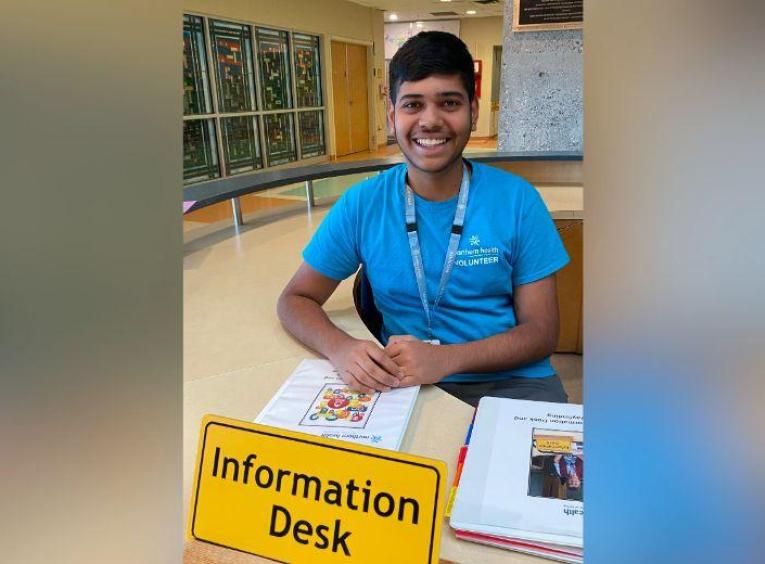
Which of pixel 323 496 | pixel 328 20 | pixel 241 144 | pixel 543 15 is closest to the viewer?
pixel 323 496

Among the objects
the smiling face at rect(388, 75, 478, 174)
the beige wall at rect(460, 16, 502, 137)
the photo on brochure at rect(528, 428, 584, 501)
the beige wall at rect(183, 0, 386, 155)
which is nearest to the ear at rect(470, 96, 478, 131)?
the smiling face at rect(388, 75, 478, 174)

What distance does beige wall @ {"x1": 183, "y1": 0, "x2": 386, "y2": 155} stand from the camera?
276 inches

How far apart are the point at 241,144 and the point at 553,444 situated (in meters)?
7.55

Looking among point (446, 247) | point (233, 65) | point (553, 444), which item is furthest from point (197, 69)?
point (553, 444)

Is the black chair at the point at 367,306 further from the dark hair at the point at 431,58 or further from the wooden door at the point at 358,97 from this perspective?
the wooden door at the point at 358,97

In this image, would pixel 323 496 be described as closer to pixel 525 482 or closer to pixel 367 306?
pixel 525 482

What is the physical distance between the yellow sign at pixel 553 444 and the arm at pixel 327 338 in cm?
28

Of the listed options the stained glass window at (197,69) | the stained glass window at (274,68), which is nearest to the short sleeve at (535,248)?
the stained glass window at (197,69)

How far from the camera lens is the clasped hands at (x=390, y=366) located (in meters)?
0.97

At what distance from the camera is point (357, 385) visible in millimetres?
971

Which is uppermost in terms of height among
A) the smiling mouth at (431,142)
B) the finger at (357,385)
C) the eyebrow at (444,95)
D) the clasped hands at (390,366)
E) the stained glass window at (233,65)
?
the stained glass window at (233,65)

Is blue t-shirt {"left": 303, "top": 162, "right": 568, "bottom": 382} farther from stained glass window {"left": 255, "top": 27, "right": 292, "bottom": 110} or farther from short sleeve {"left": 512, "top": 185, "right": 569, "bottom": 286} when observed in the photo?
stained glass window {"left": 255, "top": 27, "right": 292, "bottom": 110}
